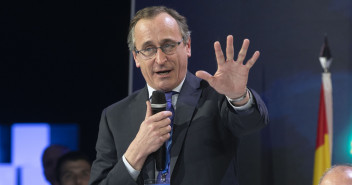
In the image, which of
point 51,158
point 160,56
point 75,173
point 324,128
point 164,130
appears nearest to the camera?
point 164,130

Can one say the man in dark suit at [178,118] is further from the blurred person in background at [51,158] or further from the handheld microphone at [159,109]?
the blurred person in background at [51,158]

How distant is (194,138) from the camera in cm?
204

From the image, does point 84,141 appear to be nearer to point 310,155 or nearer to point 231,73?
point 310,155

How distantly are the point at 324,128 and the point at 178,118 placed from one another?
66.5 inches

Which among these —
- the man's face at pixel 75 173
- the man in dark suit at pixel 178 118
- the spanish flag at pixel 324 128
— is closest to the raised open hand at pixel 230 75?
the man in dark suit at pixel 178 118

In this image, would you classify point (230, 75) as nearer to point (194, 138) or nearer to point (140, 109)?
A: point (194, 138)

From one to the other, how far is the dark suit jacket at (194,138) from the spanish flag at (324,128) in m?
1.48

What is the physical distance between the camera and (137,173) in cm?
196

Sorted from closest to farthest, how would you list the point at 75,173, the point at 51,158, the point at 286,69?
the point at 286,69 < the point at 75,173 < the point at 51,158

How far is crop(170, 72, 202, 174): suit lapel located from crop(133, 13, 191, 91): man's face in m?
0.06

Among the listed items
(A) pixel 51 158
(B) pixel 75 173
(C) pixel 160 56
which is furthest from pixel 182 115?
(A) pixel 51 158

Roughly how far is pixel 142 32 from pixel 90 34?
2262mm

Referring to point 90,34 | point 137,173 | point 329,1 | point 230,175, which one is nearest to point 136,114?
point 137,173

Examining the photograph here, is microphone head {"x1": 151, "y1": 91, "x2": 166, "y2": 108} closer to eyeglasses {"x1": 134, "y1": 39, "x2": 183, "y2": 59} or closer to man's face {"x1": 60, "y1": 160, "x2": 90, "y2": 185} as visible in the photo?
eyeglasses {"x1": 134, "y1": 39, "x2": 183, "y2": 59}
